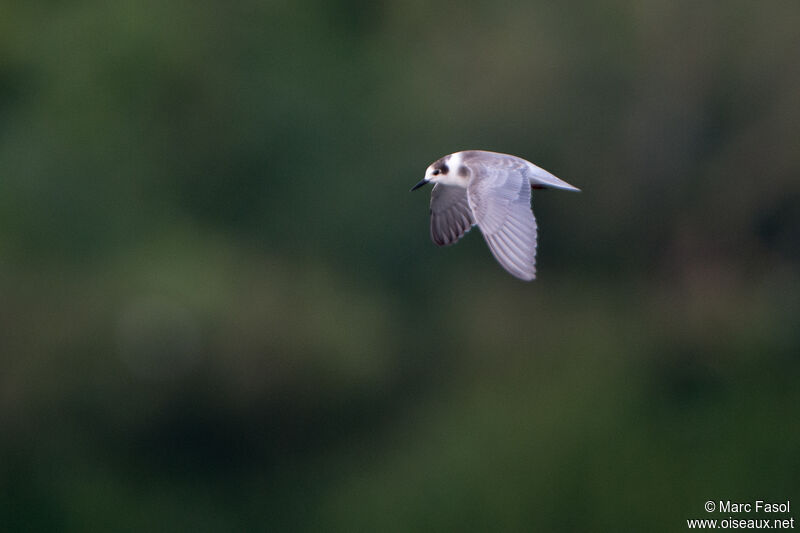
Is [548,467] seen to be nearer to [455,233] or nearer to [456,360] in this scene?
[456,360]

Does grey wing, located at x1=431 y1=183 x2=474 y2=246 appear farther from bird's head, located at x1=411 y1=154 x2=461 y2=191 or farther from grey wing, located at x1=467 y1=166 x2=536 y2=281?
grey wing, located at x1=467 y1=166 x2=536 y2=281

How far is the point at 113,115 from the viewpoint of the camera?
43.4 ft

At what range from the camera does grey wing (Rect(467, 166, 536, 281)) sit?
4613 millimetres

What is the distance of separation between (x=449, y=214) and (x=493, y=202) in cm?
63

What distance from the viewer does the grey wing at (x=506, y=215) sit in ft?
15.1

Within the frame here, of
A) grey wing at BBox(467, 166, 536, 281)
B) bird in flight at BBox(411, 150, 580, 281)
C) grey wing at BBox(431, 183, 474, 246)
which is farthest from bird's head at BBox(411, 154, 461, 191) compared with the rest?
grey wing at BBox(467, 166, 536, 281)

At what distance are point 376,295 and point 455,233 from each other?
6.86 m

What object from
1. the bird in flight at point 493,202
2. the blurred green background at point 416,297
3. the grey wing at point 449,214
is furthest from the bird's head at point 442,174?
the blurred green background at point 416,297

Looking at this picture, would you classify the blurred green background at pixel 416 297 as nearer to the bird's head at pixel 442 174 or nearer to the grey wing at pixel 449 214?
the grey wing at pixel 449 214

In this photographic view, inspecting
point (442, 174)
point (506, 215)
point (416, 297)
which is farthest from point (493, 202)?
point (416, 297)

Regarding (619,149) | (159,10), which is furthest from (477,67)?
(159,10)

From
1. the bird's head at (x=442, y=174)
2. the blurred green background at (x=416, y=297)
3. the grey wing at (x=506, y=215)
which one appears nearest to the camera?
the grey wing at (x=506, y=215)

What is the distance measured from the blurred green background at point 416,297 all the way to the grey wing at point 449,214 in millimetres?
5531

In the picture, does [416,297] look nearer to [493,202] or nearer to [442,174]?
[442,174]
